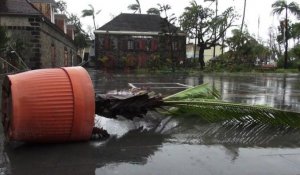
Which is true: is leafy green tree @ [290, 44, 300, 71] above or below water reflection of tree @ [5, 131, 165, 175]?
above

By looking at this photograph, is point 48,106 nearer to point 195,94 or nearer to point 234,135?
point 234,135

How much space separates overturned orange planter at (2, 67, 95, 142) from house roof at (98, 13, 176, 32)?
47542 mm

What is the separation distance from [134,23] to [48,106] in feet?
168

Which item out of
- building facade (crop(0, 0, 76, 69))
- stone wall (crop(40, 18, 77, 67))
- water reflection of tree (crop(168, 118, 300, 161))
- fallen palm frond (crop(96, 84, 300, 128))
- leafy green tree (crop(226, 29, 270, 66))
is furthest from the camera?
leafy green tree (crop(226, 29, 270, 66))

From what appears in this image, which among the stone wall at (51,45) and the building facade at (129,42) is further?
the building facade at (129,42)

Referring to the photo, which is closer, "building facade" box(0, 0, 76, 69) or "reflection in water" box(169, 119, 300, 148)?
"reflection in water" box(169, 119, 300, 148)

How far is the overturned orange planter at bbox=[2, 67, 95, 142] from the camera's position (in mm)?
4941

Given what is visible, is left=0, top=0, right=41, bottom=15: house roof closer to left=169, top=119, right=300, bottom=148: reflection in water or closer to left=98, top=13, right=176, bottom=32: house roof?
left=169, top=119, right=300, bottom=148: reflection in water

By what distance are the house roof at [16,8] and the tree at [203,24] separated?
927 inches

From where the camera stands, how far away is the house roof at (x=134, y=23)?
5356cm

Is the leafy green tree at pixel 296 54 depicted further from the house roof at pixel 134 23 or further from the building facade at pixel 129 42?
the house roof at pixel 134 23

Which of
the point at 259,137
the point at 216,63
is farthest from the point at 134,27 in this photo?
the point at 259,137

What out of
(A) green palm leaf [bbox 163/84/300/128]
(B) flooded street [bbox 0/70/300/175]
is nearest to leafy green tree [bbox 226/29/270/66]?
(A) green palm leaf [bbox 163/84/300/128]

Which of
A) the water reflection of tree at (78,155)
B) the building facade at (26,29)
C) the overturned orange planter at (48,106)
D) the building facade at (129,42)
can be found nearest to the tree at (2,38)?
the building facade at (26,29)
